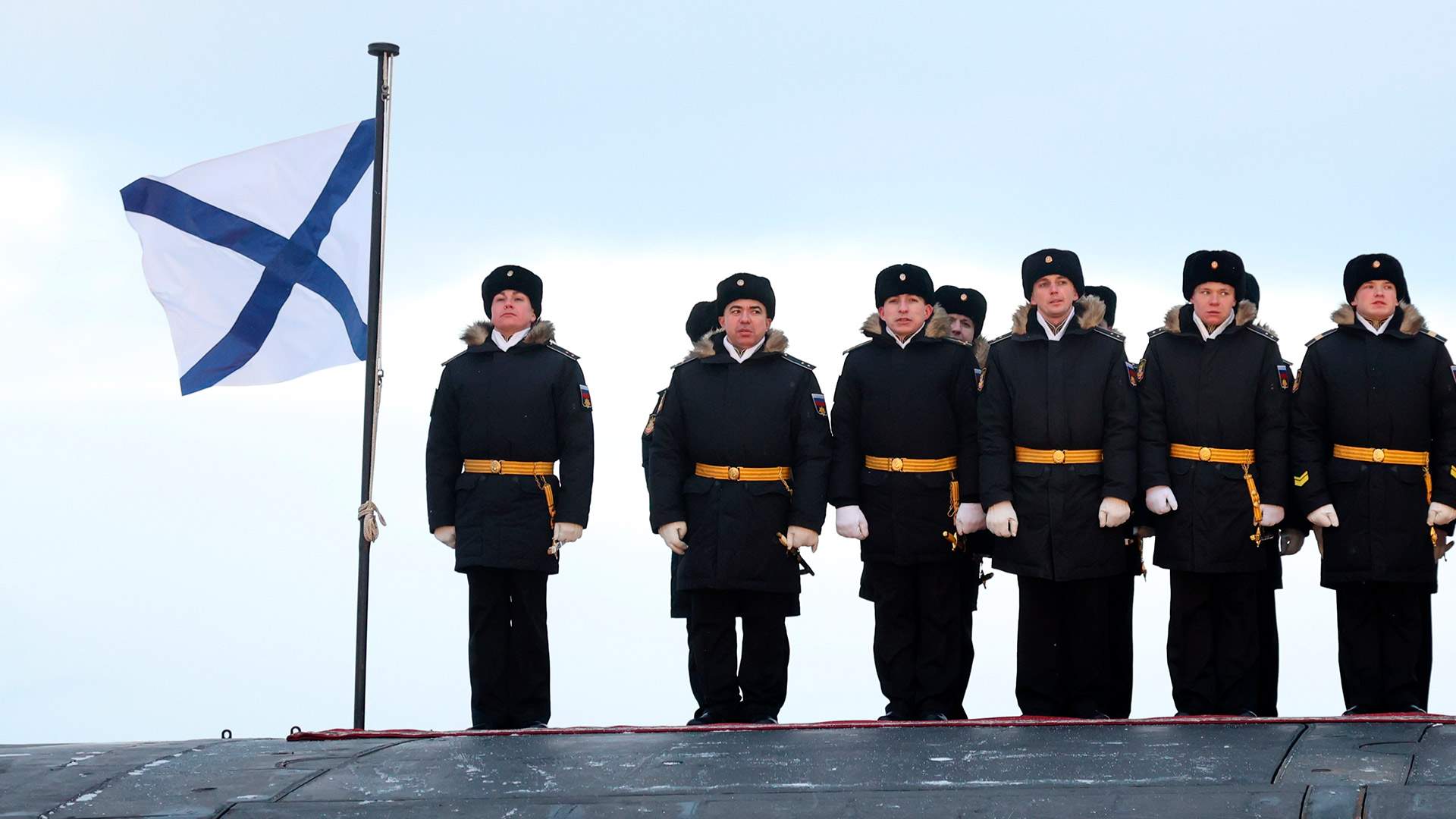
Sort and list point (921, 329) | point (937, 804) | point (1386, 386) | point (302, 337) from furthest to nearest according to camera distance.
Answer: point (302, 337) < point (921, 329) < point (1386, 386) < point (937, 804)

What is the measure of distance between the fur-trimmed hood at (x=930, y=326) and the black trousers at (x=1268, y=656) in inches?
100

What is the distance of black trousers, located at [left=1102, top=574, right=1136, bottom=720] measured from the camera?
1093 centimetres

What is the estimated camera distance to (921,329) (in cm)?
1116

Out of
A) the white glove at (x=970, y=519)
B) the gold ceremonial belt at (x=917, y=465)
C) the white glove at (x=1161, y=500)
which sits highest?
the gold ceremonial belt at (x=917, y=465)

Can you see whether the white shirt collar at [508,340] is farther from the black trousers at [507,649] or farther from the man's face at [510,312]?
the black trousers at [507,649]

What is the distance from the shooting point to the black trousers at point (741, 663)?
1084cm

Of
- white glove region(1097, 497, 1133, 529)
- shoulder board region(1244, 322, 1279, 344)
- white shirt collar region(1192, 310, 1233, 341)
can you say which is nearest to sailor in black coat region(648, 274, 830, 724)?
white glove region(1097, 497, 1133, 529)

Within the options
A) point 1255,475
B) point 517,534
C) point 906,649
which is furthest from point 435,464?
point 1255,475

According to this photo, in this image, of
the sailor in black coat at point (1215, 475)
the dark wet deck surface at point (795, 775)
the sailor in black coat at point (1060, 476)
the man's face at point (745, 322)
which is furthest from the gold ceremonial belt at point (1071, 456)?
the dark wet deck surface at point (795, 775)

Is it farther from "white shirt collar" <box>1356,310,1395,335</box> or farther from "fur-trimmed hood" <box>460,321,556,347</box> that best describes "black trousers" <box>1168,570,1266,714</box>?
"fur-trimmed hood" <box>460,321,556,347</box>

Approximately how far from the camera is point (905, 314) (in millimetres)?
11125

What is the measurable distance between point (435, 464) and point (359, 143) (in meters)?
2.39

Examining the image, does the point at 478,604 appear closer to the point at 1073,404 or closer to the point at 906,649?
the point at 906,649

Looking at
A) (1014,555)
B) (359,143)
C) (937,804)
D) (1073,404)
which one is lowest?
(937,804)
